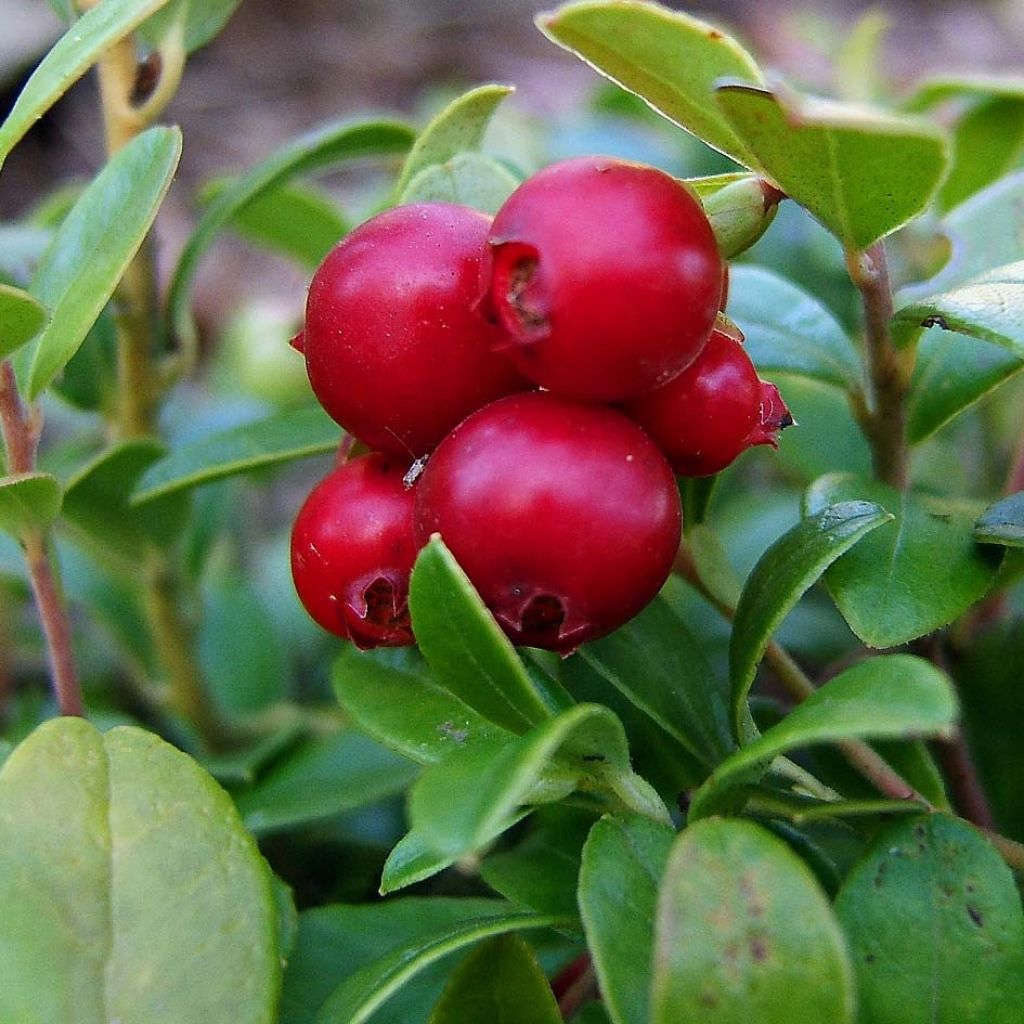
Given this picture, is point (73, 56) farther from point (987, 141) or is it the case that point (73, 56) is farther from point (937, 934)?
point (987, 141)

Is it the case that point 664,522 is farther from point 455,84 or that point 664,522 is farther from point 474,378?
point 455,84

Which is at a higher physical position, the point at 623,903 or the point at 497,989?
the point at 623,903

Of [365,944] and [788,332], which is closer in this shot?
[365,944]

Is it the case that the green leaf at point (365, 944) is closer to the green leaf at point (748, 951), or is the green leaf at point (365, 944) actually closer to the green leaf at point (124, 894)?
the green leaf at point (124, 894)

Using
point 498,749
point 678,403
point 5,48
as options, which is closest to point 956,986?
point 498,749

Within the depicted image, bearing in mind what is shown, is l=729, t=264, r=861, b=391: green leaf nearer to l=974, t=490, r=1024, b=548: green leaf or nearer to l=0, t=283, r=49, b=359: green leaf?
l=974, t=490, r=1024, b=548: green leaf

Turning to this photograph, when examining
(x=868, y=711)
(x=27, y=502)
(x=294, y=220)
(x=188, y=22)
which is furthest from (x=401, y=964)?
(x=294, y=220)

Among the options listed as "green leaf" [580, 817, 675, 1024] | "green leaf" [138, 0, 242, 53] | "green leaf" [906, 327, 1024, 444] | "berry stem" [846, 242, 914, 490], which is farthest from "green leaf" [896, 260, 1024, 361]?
"green leaf" [138, 0, 242, 53]
